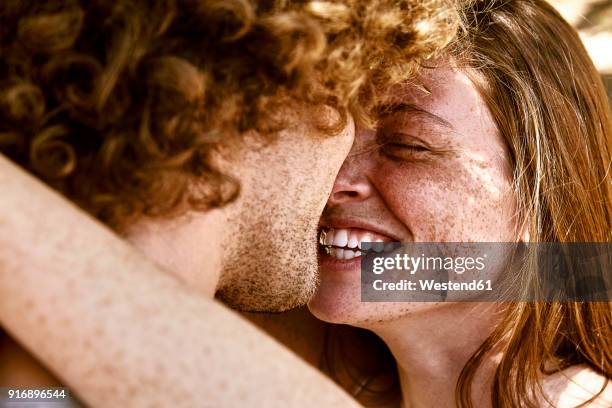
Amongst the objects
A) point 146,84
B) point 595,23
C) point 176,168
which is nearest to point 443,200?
point 176,168

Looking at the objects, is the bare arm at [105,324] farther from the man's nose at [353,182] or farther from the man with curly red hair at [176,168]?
the man's nose at [353,182]

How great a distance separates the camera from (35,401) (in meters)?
1.43

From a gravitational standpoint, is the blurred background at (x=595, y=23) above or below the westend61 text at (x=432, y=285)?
above

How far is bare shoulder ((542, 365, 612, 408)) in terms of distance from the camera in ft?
6.84

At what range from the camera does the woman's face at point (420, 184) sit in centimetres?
201

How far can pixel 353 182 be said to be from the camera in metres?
2.07

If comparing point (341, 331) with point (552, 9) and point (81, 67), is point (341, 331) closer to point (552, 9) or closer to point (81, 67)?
point (552, 9)

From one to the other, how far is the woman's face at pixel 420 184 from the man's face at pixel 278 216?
23 centimetres

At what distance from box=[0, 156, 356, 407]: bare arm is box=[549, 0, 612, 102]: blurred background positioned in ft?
9.36

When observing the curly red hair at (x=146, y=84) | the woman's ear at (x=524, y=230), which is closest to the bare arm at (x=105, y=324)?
the curly red hair at (x=146, y=84)

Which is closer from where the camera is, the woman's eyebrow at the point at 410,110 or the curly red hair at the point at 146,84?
the curly red hair at the point at 146,84

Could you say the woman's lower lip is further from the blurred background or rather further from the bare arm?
the blurred background

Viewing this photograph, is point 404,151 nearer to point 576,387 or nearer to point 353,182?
point 353,182

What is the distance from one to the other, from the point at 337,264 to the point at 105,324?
105cm
